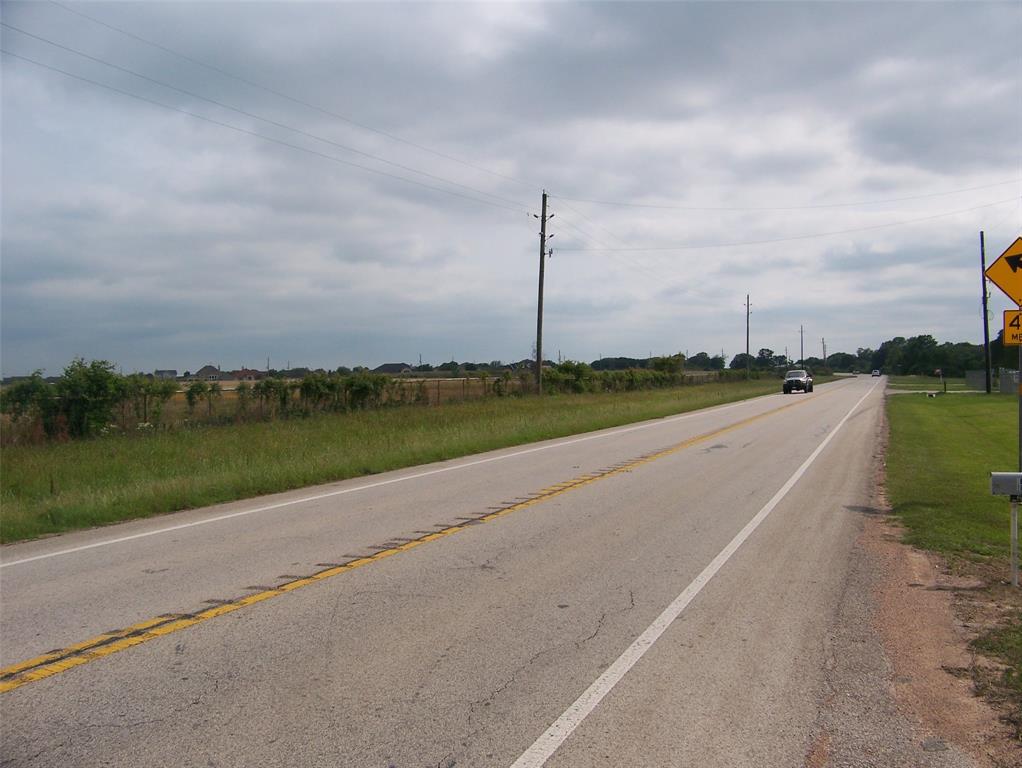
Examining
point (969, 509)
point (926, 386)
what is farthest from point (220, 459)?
point (926, 386)

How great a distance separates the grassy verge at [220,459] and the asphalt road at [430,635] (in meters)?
1.23

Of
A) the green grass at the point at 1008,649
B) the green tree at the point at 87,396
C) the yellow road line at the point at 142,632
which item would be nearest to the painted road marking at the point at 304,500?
the yellow road line at the point at 142,632

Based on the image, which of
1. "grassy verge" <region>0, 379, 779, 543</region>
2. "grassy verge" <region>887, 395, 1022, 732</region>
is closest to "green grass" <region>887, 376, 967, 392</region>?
"grassy verge" <region>887, 395, 1022, 732</region>

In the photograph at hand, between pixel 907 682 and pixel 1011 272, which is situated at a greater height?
pixel 1011 272

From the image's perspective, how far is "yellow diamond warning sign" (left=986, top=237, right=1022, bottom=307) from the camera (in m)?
10.5

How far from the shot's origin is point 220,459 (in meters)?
18.2

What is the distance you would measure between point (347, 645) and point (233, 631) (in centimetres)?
A: 101

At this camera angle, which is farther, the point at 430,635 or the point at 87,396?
the point at 87,396

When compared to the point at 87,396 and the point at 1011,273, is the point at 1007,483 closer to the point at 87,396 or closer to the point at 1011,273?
the point at 1011,273

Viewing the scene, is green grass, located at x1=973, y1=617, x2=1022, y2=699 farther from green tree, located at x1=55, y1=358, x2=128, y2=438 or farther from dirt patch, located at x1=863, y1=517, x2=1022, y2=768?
green tree, located at x1=55, y1=358, x2=128, y2=438

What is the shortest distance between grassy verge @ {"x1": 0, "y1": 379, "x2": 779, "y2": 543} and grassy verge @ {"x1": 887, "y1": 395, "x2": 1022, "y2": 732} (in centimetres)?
1030

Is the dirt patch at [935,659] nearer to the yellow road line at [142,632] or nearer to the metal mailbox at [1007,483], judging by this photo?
the metal mailbox at [1007,483]

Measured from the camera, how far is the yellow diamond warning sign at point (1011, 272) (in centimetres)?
1045

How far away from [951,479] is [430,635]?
12973mm
